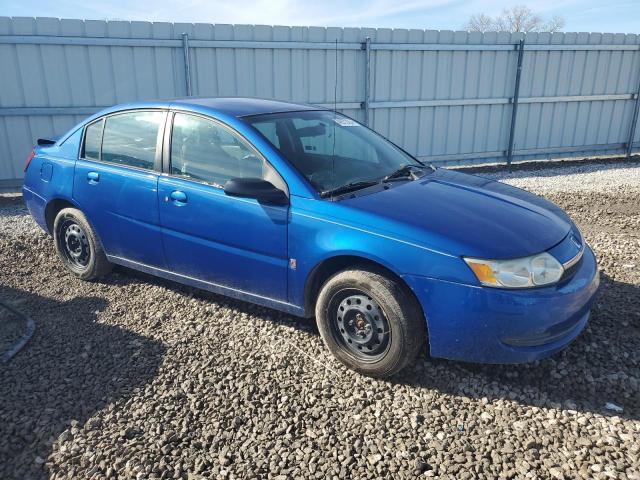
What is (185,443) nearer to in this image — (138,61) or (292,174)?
(292,174)

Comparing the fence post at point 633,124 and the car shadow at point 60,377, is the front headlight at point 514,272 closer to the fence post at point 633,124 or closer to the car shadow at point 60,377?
the car shadow at point 60,377

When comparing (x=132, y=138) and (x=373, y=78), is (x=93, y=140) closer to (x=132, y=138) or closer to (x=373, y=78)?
(x=132, y=138)

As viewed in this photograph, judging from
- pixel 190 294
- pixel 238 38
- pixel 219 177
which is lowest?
pixel 190 294

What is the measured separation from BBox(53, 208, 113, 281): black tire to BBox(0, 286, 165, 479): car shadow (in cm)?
44

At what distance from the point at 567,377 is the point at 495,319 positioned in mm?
795

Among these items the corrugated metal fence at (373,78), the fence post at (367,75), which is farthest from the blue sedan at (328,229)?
the fence post at (367,75)

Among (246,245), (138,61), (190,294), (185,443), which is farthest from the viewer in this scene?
(138,61)

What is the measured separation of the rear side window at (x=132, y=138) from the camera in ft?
13.5

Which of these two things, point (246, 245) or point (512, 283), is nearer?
point (512, 283)

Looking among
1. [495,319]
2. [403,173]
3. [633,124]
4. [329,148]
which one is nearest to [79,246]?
[329,148]

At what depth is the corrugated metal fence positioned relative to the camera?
7.91 metres

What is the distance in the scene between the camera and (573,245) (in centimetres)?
329

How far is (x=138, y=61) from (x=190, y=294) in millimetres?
5247

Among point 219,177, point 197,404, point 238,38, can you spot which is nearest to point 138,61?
point 238,38
